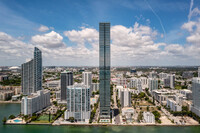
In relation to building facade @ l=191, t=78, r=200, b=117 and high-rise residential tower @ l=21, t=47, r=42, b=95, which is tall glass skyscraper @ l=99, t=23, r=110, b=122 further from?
high-rise residential tower @ l=21, t=47, r=42, b=95

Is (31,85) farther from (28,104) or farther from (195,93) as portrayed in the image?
(195,93)

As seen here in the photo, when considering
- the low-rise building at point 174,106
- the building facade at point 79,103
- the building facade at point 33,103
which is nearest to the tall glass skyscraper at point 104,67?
the building facade at point 79,103

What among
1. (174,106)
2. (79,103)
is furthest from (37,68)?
(174,106)

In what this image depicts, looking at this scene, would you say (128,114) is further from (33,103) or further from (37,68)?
(37,68)

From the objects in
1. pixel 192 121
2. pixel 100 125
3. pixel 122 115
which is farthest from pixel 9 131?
pixel 192 121

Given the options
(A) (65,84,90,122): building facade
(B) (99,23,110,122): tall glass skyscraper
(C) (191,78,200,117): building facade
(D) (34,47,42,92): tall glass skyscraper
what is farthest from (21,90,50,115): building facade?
(C) (191,78,200,117): building facade
